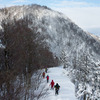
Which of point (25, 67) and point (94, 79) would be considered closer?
point (25, 67)

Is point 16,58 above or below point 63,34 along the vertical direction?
above

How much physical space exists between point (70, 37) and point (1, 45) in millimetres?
143280

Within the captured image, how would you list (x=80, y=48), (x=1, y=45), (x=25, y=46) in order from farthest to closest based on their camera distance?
(x=80, y=48)
(x=25, y=46)
(x=1, y=45)

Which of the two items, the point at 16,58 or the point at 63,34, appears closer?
the point at 16,58

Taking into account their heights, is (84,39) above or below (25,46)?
below

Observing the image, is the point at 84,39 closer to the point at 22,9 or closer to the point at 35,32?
the point at 22,9

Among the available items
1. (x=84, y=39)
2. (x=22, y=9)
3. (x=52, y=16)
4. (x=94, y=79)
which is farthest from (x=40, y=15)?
(x=94, y=79)

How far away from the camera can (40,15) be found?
537ft

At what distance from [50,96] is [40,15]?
513 ft

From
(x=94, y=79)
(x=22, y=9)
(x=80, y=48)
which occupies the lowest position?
(x=80, y=48)

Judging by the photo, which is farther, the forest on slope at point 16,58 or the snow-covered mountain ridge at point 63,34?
the snow-covered mountain ridge at point 63,34

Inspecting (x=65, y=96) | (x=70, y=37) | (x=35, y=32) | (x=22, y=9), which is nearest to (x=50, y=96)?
(x=65, y=96)

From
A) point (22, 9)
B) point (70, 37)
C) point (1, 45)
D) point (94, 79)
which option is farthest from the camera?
point (22, 9)

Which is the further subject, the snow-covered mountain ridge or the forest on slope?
the snow-covered mountain ridge
